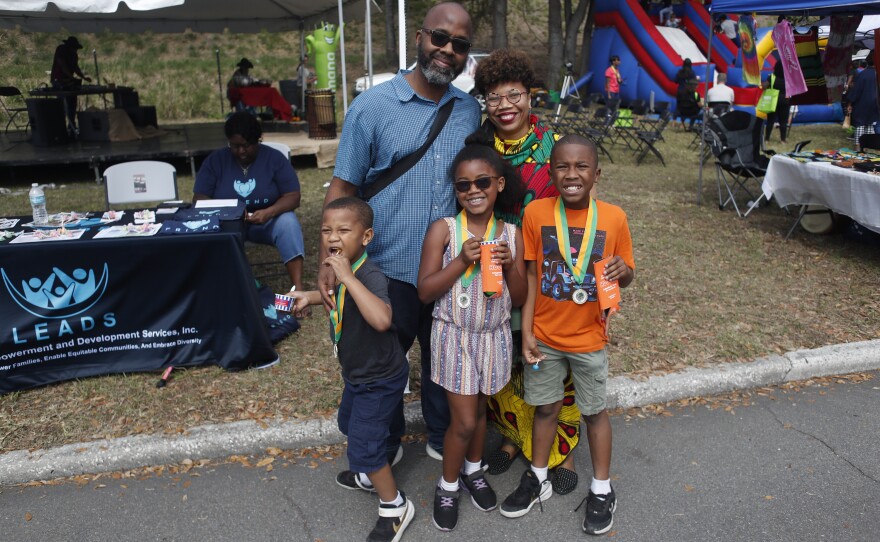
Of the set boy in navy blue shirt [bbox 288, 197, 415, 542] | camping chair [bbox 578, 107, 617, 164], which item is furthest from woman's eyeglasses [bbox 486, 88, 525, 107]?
camping chair [bbox 578, 107, 617, 164]

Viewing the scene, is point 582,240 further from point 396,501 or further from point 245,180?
point 245,180

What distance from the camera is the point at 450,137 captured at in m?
2.64

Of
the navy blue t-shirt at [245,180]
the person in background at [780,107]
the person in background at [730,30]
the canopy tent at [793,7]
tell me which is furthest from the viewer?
the person in background at [730,30]

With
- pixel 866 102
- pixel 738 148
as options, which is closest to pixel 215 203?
pixel 738 148

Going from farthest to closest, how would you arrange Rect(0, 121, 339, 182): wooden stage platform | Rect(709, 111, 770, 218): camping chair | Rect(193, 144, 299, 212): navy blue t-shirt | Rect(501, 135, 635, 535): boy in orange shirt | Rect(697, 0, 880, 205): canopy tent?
Rect(0, 121, 339, 182): wooden stage platform
Rect(709, 111, 770, 218): camping chair
Rect(697, 0, 880, 205): canopy tent
Rect(193, 144, 299, 212): navy blue t-shirt
Rect(501, 135, 635, 535): boy in orange shirt

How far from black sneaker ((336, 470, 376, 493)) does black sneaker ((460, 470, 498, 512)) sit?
16.4 inches

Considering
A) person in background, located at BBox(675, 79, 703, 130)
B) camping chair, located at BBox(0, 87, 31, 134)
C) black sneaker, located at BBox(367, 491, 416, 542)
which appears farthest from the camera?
person in background, located at BBox(675, 79, 703, 130)

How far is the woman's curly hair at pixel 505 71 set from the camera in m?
2.55

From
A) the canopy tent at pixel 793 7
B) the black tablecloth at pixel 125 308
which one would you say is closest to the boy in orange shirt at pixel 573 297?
the black tablecloth at pixel 125 308

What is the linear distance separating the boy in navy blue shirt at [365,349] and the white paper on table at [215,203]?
2.47 metres

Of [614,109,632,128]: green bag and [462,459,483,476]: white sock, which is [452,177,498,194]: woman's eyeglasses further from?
[614,109,632,128]: green bag

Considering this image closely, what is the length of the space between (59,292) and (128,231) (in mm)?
518

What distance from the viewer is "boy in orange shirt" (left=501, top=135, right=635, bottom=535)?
2541mm

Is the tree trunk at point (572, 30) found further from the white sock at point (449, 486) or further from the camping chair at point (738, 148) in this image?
the white sock at point (449, 486)
